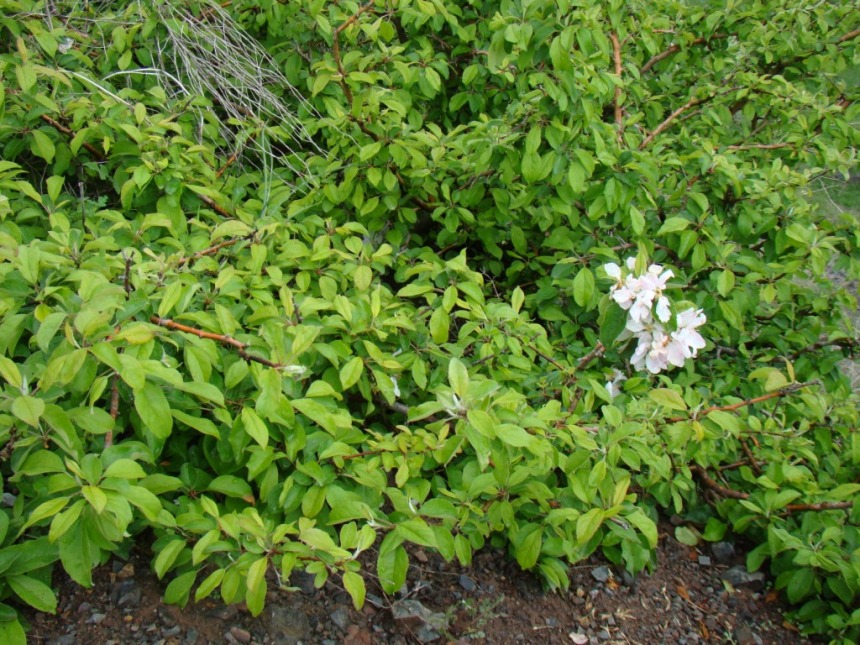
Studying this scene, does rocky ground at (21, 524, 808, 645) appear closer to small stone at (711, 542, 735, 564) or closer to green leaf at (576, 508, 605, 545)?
small stone at (711, 542, 735, 564)

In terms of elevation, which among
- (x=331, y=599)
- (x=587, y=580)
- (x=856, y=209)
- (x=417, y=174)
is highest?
(x=417, y=174)

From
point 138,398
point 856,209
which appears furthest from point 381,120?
point 856,209

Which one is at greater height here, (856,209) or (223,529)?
(223,529)

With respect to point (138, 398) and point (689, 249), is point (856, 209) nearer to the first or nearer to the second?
point (689, 249)

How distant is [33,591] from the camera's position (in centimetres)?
155

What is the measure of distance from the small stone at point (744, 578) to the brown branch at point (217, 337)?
1.67 metres

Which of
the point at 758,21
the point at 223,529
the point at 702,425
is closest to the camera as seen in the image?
the point at 223,529

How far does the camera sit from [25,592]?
1.55m

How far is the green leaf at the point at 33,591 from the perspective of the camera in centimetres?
155

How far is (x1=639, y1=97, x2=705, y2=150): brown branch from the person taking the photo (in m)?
3.25

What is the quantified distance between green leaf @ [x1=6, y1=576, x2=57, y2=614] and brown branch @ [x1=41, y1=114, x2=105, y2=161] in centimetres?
160

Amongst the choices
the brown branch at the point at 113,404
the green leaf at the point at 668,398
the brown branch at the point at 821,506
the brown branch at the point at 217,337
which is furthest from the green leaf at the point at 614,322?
the brown branch at the point at 113,404

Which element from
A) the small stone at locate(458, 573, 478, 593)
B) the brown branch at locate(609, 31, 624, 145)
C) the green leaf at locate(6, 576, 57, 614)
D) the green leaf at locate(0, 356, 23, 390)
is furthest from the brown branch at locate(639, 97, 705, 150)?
the green leaf at locate(6, 576, 57, 614)

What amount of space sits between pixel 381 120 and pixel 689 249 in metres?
1.23
